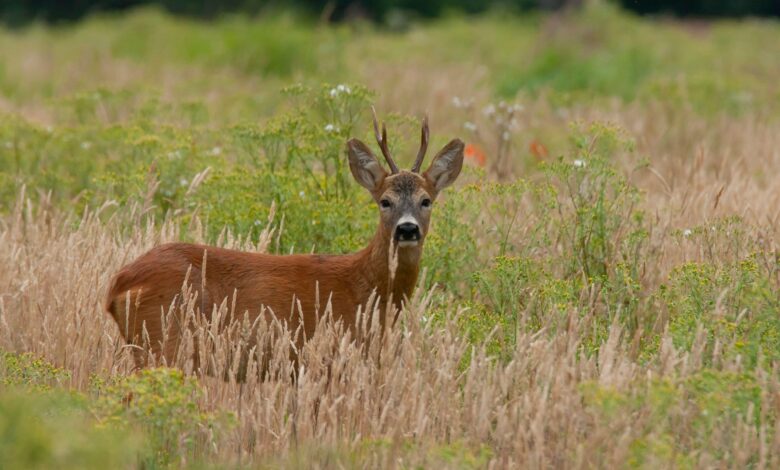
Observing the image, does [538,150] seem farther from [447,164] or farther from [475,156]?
[447,164]

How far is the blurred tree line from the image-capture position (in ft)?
115

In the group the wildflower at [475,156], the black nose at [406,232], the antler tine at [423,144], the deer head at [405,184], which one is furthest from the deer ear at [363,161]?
the wildflower at [475,156]

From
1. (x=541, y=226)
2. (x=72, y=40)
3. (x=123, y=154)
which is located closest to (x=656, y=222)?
(x=541, y=226)

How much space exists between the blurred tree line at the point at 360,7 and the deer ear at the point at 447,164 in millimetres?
26027

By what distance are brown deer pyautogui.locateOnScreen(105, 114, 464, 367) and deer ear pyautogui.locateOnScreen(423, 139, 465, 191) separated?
63 millimetres

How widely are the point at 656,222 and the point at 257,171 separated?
241 centimetres

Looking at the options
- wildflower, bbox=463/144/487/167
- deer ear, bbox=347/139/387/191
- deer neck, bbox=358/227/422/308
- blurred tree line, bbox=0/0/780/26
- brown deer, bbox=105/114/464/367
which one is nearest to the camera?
brown deer, bbox=105/114/464/367

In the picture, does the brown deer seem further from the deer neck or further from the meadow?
the meadow

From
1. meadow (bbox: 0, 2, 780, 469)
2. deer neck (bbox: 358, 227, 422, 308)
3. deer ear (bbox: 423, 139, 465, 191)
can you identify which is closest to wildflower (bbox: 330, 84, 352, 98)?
meadow (bbox: 0, 2, 780, 469)

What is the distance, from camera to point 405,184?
21.8 feet

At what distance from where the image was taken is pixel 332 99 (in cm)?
849

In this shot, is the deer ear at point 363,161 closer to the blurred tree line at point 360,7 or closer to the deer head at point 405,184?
the deer head at point 405,184

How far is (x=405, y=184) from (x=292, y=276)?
708 mm

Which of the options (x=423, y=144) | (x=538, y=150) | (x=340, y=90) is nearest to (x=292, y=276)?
(x=423, y=144)
